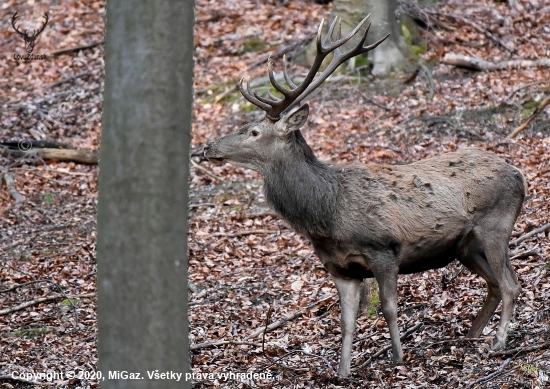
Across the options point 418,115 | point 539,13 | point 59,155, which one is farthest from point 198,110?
point 539,13

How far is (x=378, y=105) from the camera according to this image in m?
13.6

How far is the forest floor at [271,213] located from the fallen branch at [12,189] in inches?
3.6

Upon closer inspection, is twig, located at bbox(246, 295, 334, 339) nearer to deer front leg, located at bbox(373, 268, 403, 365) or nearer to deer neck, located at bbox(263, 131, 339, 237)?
deer neck, located at bbox(263, 131, 339, 237)

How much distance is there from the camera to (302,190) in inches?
289

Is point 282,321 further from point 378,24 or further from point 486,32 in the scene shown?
point 486,32

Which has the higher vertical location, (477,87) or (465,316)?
(477,87)

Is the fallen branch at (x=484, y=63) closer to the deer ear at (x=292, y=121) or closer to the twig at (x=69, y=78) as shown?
the twig at (x=69, y=78)

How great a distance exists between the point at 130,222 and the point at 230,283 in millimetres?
5663

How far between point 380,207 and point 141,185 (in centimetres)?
367

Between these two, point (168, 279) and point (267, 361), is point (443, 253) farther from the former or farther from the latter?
point (168, 279)

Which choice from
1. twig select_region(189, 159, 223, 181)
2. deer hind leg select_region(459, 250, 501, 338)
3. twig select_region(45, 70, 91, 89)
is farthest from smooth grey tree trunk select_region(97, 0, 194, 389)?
twig select_region(45, 70, 91, 89)

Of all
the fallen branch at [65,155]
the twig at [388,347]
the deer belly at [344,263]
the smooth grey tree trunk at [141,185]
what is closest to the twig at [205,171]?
→ the fallen branch at [65,155]

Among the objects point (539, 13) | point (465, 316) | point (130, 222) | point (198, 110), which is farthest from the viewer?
point (539, 13)

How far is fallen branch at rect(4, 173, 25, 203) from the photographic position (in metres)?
12.4
